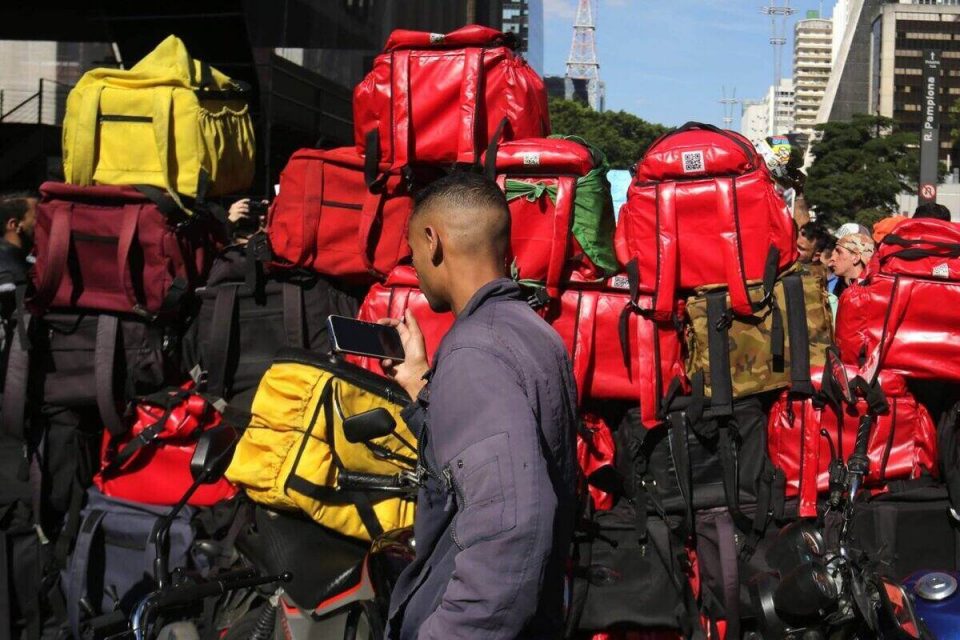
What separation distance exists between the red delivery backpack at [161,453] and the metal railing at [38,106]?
1227 centimetres

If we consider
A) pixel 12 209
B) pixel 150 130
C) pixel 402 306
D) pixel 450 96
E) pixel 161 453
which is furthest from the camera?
pixel 12 209

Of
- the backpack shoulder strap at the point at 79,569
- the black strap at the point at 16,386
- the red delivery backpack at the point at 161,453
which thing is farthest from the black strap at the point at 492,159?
the backpack shoulder strap at the point at 79,569

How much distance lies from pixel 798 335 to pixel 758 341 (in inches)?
6.7

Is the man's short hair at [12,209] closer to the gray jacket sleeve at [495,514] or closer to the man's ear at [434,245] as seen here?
the man's ear at [434,245]

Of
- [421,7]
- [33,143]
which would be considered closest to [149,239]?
[33,143]

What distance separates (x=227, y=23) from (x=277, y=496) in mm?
11466

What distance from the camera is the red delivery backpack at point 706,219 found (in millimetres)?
4719

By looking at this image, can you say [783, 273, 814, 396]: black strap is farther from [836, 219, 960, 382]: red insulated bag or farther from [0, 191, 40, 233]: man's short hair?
[0, 191, 40, 233]: man's short hair

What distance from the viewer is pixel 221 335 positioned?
5758 millimetres

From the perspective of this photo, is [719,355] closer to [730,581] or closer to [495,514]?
[730,581]

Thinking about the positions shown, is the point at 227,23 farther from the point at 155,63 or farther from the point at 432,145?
the point at 432,145

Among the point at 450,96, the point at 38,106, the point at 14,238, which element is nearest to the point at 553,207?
the point at 450,96

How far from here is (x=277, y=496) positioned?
4641 millimetres

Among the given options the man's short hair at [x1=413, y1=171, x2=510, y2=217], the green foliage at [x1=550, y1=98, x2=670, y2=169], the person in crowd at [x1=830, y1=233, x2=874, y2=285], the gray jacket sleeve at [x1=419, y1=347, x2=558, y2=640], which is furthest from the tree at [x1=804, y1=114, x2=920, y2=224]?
the gray jacket sleeve at [x1=419, y1=347, x2=558, y2=640]
